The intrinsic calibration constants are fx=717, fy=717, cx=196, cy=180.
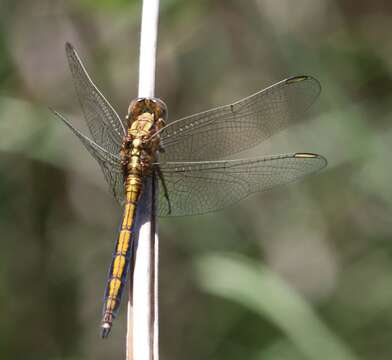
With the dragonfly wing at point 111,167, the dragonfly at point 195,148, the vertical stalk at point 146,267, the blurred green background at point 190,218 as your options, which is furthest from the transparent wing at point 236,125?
the blurred green background at point 190,218

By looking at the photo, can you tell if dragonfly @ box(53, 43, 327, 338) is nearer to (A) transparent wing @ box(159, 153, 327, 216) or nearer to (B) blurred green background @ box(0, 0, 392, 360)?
(A) transparent wing @ box(159, 153, 327, 216)

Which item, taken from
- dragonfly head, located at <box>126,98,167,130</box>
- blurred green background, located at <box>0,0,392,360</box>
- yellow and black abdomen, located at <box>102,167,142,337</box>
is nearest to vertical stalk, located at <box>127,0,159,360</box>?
yellow and black abdomen, located at <box>102,167,142,337</box>

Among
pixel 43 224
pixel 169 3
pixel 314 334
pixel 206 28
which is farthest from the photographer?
pixel 206 28

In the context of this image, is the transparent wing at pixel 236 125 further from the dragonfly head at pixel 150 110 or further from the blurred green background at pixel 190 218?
the blurred green background at pixel 190 218

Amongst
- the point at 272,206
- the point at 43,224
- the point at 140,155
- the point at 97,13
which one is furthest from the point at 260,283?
the point at 97,13

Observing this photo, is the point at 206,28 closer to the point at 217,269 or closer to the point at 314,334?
the point at 217,269

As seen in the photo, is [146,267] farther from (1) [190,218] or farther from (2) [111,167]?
(1) [190,218]

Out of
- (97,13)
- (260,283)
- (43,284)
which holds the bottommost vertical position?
(260,283)

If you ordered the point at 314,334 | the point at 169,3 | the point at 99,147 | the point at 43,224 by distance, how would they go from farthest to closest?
the point at 43,224
the point at 169,3
the point at 314,334
the point at 99,147
